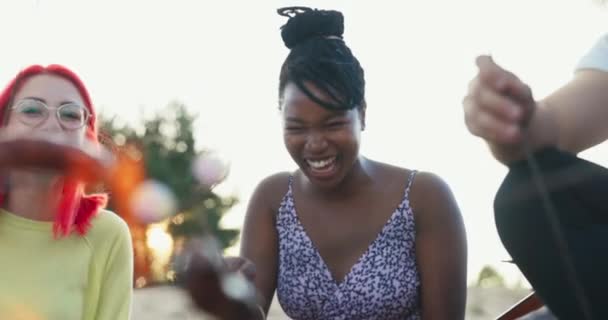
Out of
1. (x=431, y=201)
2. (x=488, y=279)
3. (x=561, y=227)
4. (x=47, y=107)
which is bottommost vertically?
(x=488, y=279)

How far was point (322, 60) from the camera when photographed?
3205mm

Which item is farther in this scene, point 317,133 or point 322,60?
point 322,60

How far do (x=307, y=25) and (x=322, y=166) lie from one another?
0.44 m

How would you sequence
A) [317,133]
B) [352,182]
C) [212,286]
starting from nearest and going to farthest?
[212,286] → [317,133] → [352,182]

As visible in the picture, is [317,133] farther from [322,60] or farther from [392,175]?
[392,175]

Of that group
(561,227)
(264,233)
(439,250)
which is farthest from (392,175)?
(561,227)

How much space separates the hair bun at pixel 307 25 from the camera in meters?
3.31

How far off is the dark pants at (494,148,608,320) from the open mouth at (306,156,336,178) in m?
1.96

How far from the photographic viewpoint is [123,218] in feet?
11.4

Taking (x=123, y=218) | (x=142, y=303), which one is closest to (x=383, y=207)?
(x=123, y=218)

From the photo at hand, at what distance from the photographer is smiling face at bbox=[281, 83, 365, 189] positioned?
3.08 m

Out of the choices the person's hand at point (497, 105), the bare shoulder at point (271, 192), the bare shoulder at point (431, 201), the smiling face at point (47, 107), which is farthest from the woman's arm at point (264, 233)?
the person's hand at point (497, 105)

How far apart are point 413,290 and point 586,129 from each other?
2191 millimetres

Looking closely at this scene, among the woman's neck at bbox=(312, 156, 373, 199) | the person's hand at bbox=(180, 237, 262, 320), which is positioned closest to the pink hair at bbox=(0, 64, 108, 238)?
the woman's neck at bbox=(312, 156, 373, 199)
